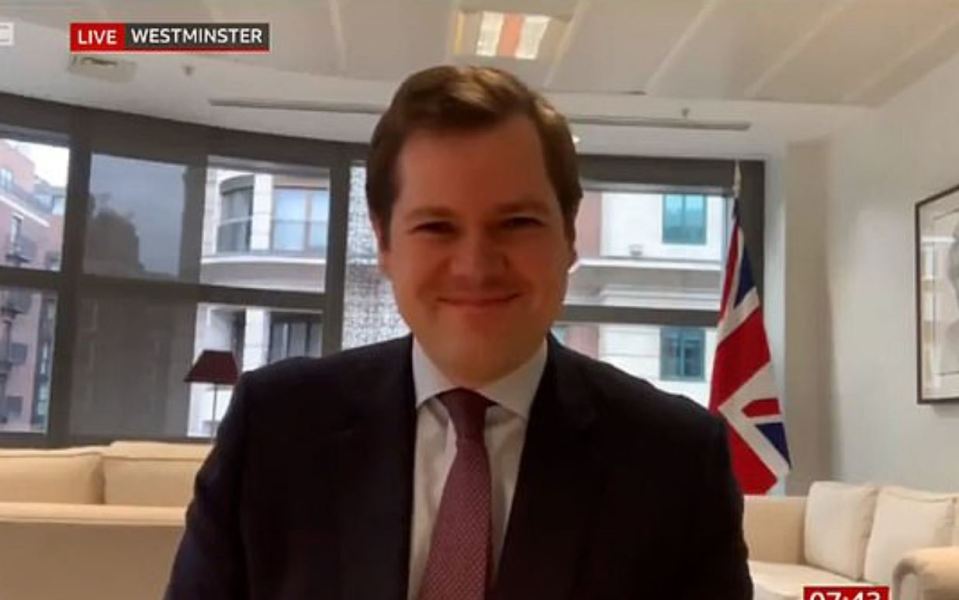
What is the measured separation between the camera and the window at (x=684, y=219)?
23.2 feet

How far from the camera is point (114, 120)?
6.25m

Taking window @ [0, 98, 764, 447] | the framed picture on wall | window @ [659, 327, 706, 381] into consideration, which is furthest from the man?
window @ [659, 327, 706, 381]

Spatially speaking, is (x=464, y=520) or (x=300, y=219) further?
(x=300, y=219)

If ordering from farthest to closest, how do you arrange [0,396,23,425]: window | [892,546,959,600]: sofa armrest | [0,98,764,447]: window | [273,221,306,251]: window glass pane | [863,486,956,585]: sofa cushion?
[273,221,306,251]: window glass pane → [0,98,764,447]: window → [0,396,23,425]: window → [863,486,956,585]: sofa cushion → [892,546,959,600]: sofa armrest

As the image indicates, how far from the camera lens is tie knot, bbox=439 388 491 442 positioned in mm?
876

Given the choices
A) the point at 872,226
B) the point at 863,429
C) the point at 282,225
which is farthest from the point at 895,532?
the point at 282,225

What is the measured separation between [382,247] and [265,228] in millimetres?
6046

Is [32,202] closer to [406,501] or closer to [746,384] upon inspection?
[746,384]

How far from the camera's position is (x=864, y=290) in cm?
570

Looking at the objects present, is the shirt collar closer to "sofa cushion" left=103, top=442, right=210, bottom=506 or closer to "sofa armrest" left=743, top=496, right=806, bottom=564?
"sofa cushion" left=103, top=442, right=210, bottom=506

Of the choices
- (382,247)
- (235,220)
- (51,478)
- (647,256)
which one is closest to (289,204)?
(235,220)

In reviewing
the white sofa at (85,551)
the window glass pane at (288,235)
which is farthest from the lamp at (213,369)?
the white sofa at (85,551)

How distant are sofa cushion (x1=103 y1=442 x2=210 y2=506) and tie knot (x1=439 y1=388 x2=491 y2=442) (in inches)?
84.4

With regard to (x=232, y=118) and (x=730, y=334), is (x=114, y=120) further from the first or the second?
(x=730, y=334)
